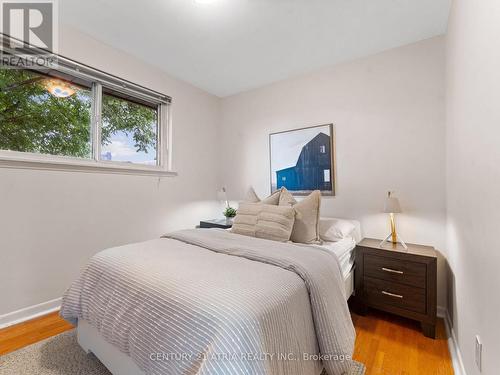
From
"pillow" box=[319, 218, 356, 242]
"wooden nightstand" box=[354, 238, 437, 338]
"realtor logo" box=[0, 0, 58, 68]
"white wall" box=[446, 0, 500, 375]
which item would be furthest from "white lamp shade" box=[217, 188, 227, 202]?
"white wall" box=[446, 0, 500, 375]

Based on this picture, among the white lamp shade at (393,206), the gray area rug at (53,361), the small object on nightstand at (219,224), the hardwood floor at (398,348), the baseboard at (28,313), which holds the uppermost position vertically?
the white lamp shade at (393,206)

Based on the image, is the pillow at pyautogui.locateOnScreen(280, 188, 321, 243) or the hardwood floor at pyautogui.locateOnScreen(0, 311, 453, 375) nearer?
the hardwood floor at pyautogui.locateOnScreen(0, 311, 453, 375)

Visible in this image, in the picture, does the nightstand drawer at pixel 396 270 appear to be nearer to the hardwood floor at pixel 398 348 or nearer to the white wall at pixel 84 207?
the hardwood floor at pixel 398 348

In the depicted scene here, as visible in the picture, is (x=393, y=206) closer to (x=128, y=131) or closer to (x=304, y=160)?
(x=304, y=160)

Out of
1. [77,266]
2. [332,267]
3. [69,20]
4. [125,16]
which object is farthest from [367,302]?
[69,20]

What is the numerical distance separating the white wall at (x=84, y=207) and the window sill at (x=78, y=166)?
0.16ft

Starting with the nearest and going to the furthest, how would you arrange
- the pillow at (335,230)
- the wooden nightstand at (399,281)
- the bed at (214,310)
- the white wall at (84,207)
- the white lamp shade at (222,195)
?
the bed at (214,310), the wooden nightstand at (399,281), the white wall at (84,207), the pillow at (335,230), the white lamp shade at (222,195)

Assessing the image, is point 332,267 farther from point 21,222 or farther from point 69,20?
point 69,20

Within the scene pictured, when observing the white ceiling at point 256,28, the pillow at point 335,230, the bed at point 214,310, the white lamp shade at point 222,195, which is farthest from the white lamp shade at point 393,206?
the white lamp shade at point 222,195

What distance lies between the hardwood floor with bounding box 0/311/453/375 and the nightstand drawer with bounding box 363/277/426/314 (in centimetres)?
18

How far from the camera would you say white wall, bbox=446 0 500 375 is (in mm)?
878

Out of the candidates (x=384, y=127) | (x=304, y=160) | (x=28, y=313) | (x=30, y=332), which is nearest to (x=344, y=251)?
(x=304, y=160)

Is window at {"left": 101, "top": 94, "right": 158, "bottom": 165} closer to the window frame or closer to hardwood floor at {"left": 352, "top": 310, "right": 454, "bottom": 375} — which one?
the window frame

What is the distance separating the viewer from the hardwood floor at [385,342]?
1.45 meters
